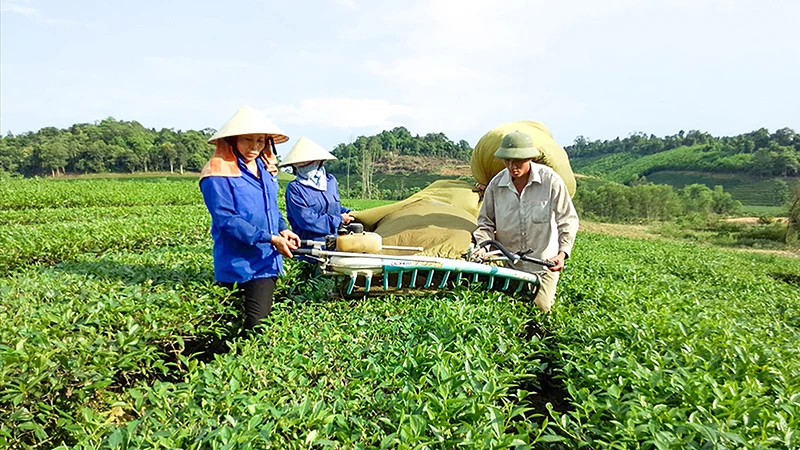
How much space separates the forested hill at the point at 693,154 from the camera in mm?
52781

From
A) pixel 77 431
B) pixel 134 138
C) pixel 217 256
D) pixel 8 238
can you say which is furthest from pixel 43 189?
pixel 134 138

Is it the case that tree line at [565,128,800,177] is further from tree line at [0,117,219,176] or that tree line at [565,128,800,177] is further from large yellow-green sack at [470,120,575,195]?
tree line at [0,117,219,176]

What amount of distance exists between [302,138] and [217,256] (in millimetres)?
1432

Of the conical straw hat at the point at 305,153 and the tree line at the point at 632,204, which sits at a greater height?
the conical straw hat at the point at 305,153

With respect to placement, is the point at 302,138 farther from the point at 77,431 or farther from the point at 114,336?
the point at 77,431

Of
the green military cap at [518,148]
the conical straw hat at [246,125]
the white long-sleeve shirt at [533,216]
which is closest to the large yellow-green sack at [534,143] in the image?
the white long-sleeve shirt at [533,216]

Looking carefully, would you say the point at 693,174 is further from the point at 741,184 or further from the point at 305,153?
the point at 305,153

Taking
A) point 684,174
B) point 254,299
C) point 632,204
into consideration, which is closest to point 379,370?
point 254,299

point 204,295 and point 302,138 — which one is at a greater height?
point 302,138

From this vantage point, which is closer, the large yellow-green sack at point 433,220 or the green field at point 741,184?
the large yellow-green sack at point 433,220

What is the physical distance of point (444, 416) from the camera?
5.70 feet

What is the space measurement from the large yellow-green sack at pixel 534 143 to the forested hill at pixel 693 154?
194 feet

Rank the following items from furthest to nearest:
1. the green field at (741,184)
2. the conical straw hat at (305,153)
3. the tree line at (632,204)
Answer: the green field at (741,184) < the tree line at (632,204) < the conical straw hat at (305,153)

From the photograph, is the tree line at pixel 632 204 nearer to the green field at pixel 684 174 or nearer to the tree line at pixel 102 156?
the green field at pixel 684 174
